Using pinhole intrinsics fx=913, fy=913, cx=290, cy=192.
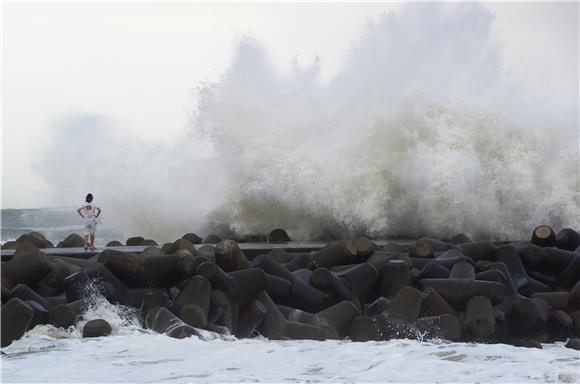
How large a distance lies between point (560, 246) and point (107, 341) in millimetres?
5382

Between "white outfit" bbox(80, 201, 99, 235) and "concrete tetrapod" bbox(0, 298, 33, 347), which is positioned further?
"white outfit" bbox(80, 201, 99, 235)

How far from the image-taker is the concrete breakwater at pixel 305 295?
693 cm

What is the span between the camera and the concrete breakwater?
693 cm

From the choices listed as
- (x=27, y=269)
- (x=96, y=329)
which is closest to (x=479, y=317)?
(x=96, y=329)

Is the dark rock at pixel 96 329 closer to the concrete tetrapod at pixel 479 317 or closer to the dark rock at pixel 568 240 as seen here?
the concrete tetrapod at pixel 479 317

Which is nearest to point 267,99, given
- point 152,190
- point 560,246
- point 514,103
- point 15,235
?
point 152,190

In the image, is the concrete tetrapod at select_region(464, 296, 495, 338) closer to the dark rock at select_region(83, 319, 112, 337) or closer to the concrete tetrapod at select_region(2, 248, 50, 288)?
the dark rock at select_region(83, 319, 112, 337)

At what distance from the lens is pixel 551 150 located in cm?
1484

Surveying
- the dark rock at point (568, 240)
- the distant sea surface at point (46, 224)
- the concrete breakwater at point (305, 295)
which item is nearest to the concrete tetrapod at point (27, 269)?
the concrete breakwater at point (305, 295)

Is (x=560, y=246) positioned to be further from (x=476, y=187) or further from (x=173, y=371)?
(x=173, y=371)

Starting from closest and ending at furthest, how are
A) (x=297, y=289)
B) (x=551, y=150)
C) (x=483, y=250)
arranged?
(x=297, y=289), (x=483, y=250), (x=551, y=150)

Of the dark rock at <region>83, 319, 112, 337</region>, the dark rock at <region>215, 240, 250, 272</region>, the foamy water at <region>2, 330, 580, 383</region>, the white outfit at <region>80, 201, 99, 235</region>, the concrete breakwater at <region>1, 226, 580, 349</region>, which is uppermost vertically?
the white outfit at <region>80, 201, 99, 235</region>

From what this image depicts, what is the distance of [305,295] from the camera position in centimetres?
757

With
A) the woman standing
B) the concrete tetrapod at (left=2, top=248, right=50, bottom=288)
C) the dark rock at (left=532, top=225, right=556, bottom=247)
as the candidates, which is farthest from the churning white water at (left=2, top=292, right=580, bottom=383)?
the woman standing
